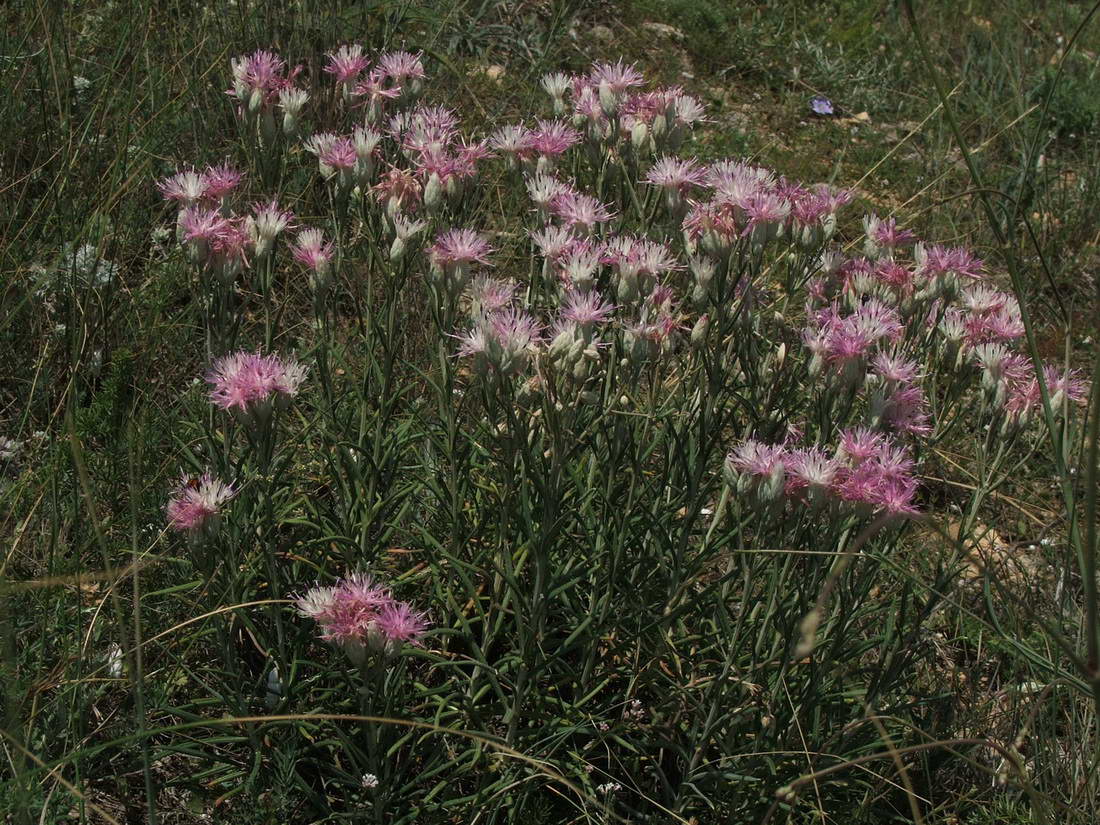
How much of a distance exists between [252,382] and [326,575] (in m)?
0.56

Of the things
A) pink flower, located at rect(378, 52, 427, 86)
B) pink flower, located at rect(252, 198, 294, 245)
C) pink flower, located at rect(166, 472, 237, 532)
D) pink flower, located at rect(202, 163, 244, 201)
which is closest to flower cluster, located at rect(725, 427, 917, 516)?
pink flower, located at rect(166, 472, 237, 532)

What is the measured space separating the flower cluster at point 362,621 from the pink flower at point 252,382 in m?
0.42

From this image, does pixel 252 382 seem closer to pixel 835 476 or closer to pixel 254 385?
pixel 254 385

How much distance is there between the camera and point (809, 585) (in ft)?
8.29

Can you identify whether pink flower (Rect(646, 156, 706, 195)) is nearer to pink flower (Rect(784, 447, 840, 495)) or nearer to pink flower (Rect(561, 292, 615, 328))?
pink flower (Rect(561, 292, 615, 328))

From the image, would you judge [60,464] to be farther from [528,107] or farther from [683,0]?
[683,0]

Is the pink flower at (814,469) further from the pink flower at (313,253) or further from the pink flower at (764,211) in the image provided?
the pink flower at (313,253)

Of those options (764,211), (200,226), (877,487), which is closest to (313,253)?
(200,226)

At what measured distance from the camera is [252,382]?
2.33 meters

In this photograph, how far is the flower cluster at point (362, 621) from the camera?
2.18 metres

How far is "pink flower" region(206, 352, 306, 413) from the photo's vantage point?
2.33m

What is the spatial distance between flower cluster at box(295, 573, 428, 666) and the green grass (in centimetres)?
31

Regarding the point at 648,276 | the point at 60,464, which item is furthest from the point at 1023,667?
the point at 60,464

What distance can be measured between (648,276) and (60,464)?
1.68 meters
